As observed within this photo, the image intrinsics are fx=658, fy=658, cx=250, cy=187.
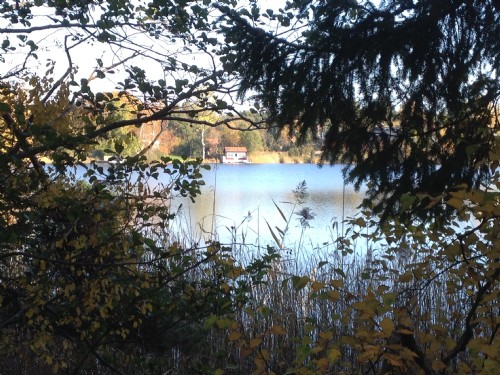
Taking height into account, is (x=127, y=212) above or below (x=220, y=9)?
below

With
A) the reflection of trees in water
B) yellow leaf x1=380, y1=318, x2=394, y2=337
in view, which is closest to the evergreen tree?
yellow leaf x1=380, y1=318, x2=394, y2=337

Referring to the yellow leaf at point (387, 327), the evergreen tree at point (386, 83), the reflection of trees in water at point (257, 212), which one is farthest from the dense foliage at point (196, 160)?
the reflection of trees in water at point (257, 212)

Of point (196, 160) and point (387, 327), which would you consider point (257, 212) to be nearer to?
point (196, 160)

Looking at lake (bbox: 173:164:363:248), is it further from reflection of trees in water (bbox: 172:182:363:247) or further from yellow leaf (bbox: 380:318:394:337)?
yellow leaf (bbox: 380:318:394:337)

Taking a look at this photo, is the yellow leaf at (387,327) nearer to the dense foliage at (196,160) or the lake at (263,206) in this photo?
the dense foliage at (196,160)

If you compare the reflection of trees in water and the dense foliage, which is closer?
the dense foliage

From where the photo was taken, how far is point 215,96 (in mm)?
3061

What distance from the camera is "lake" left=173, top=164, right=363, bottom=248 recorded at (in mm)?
4688

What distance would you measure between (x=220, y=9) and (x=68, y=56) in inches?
32.5

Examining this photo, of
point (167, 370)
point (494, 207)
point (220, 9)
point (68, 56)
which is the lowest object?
point (167, 370)

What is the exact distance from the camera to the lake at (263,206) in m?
4.69

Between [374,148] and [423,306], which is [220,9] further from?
[423,306]

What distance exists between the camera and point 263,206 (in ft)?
26.0

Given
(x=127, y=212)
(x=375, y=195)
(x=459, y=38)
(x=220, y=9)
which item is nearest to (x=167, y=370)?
(x=127, y=212)
